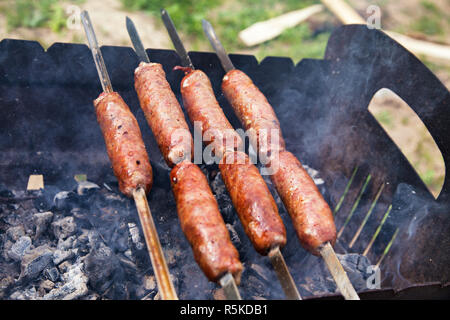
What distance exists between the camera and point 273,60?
3.42m

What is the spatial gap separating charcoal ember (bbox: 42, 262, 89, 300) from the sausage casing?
3.98 feet

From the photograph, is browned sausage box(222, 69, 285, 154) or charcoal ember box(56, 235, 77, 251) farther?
browned sausage box(222, 69, 285, 154)

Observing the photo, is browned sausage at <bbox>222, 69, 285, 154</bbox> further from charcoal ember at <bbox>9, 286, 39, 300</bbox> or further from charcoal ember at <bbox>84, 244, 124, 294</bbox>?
charcoal ember at <bbox>9, 286, 39, 300</bbox>

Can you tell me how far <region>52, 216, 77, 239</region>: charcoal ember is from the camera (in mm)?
2713

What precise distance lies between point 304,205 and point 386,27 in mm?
5865

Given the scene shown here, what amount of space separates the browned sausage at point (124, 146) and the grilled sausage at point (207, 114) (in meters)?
0.47

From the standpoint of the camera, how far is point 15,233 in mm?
2719

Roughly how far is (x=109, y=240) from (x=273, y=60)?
2094 mm

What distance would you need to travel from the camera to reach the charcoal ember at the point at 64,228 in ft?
8.90

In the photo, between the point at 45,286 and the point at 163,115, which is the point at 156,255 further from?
the point at 163,115

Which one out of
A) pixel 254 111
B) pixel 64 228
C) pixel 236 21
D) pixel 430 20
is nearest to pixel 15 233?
pixel 64 228

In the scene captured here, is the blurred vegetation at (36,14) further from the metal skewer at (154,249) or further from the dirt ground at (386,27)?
the metal skewer at (154,249)

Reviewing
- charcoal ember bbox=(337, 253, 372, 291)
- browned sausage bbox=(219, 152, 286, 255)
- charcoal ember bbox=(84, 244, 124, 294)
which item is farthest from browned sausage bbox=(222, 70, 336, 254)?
charcoal ember bbox=(84, 244, 124, 294)
